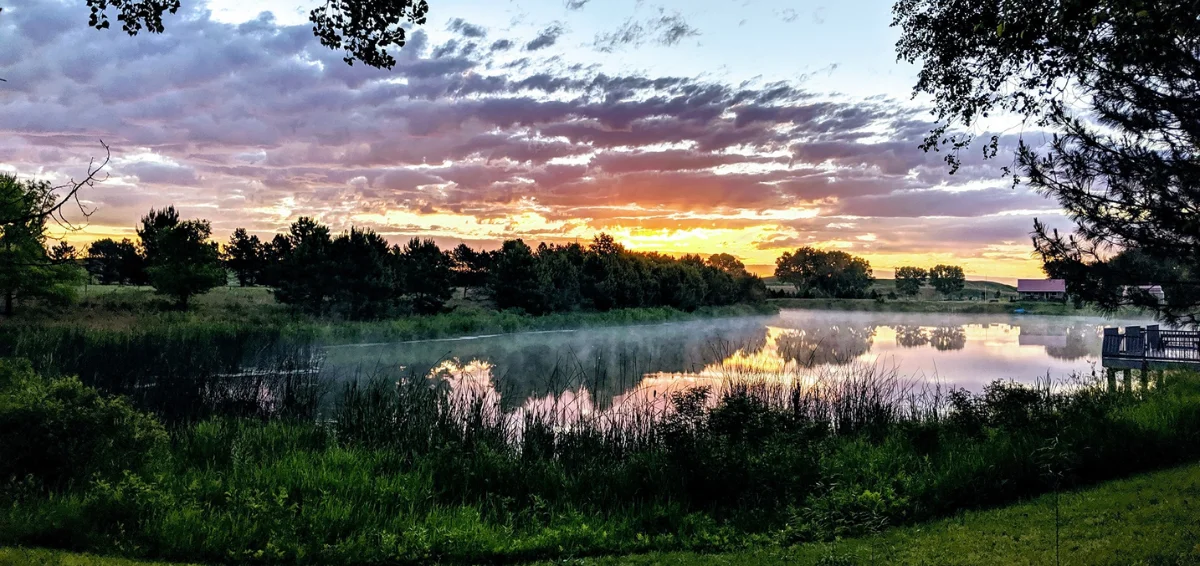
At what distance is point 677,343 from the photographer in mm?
31016

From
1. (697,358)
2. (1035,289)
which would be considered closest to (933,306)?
(1035,289)

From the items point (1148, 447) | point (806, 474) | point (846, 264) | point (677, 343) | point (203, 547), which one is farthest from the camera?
point (846, 264)

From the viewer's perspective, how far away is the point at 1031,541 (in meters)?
5.12

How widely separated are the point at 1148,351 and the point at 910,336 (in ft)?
68.0

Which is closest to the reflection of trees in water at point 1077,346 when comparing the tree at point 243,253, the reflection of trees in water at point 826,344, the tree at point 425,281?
the reflection of trees in water at point 826,344

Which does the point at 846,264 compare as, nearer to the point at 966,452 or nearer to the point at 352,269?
the point at 352,269

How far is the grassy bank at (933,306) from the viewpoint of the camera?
5594 cm

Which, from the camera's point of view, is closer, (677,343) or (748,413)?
(748,413)

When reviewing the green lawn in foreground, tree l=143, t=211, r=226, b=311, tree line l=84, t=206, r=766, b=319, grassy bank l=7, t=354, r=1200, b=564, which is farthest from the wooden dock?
tree l=143, t=211, r=226, b=311

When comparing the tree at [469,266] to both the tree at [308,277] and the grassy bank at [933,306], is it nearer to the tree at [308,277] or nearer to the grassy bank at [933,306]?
the tree at [308,277]

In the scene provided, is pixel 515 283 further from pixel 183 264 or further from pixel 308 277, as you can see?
pixel 183 264

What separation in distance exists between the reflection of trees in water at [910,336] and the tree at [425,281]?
2259 cm

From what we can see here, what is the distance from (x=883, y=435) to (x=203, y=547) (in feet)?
26.4

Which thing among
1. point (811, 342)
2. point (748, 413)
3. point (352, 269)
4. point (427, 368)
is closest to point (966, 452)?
point (748, 413)
